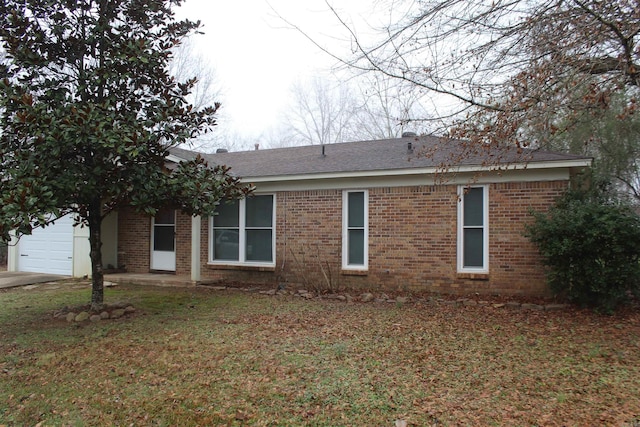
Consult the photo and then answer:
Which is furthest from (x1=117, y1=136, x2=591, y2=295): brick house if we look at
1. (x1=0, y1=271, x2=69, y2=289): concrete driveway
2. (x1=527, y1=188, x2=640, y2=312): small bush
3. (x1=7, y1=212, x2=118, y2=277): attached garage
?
(x1=0, y1=271, x2=69, y2=289): concrete driveway

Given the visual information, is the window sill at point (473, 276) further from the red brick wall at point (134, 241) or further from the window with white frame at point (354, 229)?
the red brick wall at point (134, 241)

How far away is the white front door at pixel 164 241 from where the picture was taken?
1184 cm

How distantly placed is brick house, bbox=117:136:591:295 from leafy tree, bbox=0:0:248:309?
2868 millimetres

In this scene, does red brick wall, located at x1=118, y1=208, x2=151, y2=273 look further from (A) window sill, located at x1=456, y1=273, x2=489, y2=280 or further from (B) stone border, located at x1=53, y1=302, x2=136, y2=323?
(A) window sill, located at x1=456, y1=273, x2=489, y2=280

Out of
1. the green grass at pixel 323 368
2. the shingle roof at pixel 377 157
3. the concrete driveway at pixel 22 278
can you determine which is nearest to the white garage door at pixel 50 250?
the concrete driveway at pixel 22 278

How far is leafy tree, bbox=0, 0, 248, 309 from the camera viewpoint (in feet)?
18.7

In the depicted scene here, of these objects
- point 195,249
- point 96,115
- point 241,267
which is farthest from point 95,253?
point 241,267

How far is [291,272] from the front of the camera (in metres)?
10.1

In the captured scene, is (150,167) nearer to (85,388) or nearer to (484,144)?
(85,388)

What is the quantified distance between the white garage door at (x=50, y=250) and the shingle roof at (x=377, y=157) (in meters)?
4.58

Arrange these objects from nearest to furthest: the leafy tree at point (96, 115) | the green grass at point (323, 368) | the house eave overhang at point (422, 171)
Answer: the green grass at point (323, 368)
the leafy tree at point (96, 115)
the house eave overhang at point (422, 171)

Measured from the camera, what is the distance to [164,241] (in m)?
12.0

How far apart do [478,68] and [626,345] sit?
4.29 m

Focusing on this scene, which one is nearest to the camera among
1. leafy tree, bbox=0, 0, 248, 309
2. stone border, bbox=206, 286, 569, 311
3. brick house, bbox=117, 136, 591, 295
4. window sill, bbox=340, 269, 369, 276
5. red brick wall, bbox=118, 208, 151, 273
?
leafy tree, bbox=0, 0, 248, 309
